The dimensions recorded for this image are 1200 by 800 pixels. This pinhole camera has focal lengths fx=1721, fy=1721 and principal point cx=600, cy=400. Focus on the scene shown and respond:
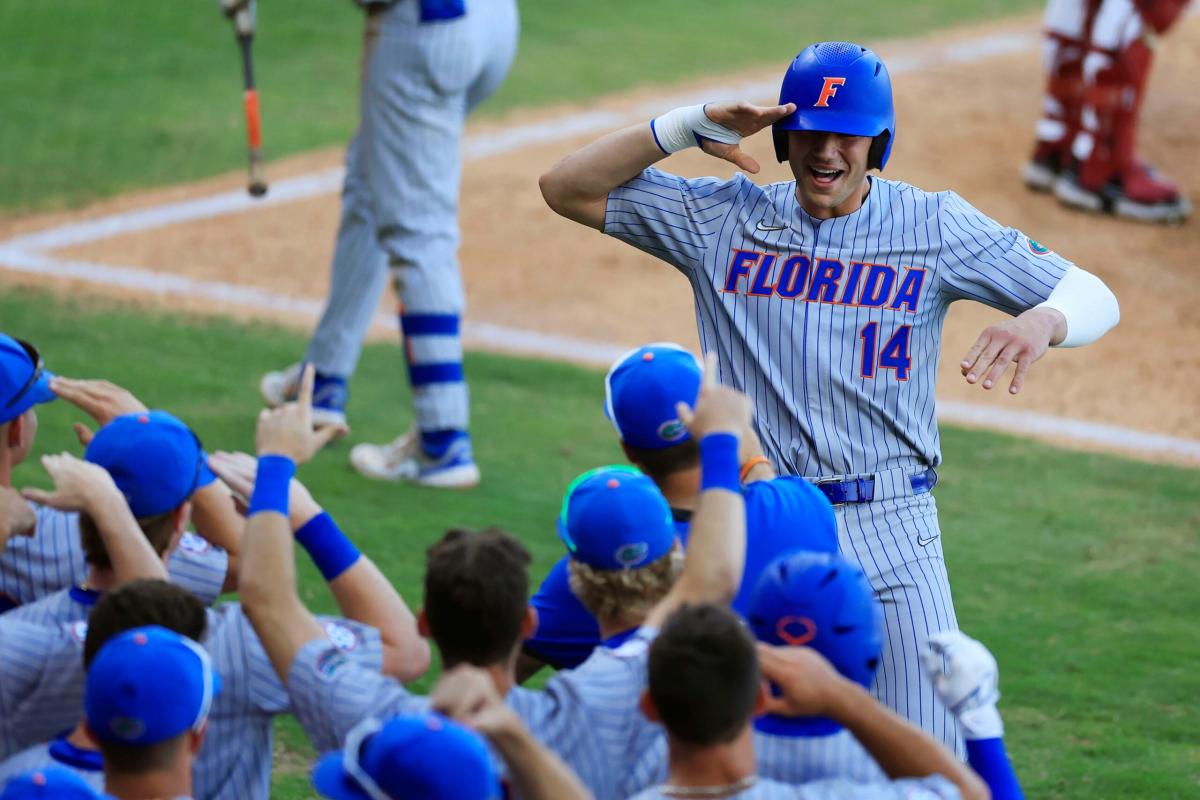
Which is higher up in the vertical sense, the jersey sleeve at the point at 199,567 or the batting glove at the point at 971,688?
the batting glove at the point at 971,688

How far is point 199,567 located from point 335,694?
3.07ft

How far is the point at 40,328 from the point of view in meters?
8.04

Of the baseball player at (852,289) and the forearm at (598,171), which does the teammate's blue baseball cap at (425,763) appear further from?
the forearm at (598,171)

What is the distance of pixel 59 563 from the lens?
3789mm

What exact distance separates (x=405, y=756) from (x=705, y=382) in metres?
1.11

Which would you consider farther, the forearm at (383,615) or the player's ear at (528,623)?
the forearm at (383,615)

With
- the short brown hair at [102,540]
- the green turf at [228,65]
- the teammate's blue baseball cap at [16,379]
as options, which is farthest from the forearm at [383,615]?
the green turf at [228,65]

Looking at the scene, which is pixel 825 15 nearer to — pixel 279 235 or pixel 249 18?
pixel 279 235

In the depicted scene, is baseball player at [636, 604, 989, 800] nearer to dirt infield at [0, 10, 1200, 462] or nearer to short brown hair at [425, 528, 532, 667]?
short brown hair at [425, 528, 532, 667]

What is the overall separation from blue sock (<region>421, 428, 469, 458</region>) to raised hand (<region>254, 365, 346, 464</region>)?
3.27 meters

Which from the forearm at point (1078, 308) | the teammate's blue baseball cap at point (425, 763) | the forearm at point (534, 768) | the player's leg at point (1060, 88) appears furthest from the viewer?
the player's leg at point (1060, 88)

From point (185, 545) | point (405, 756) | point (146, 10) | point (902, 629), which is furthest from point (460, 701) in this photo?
point (146, 10)

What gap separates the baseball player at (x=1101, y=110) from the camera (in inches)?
422

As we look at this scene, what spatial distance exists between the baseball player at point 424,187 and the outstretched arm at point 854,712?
3819 mm
